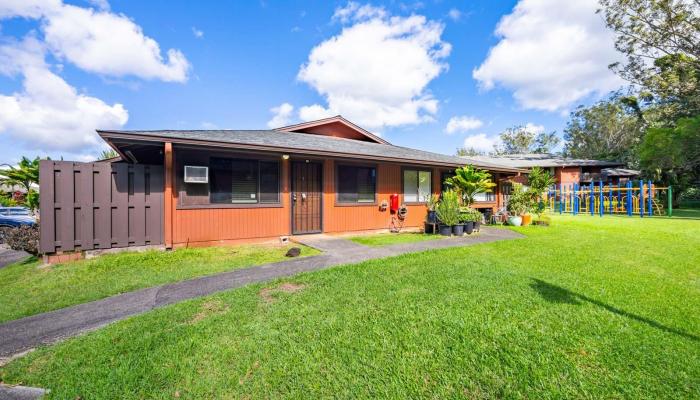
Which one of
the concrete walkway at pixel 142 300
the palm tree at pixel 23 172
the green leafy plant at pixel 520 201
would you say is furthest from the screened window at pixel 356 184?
the palm tree at pixel 23 172

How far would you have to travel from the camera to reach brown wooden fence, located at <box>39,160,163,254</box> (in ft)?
16.9

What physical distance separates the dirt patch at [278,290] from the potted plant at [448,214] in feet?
17.9

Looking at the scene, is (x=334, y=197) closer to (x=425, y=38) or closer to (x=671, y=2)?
(x=425, y=38)

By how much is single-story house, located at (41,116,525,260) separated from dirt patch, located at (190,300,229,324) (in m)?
3.51

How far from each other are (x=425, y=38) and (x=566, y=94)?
79.7 ft

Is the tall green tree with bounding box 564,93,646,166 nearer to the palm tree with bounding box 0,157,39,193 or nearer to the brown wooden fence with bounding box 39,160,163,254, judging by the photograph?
the brown wooden fence with bounding box 39,160,163,254

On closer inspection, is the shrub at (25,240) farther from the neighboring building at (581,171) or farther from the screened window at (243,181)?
the neighboring building at (581,171)

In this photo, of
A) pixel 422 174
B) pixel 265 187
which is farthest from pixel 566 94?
pixel 265 187

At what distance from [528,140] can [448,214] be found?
40.7m

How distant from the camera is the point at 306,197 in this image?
7.64 metres

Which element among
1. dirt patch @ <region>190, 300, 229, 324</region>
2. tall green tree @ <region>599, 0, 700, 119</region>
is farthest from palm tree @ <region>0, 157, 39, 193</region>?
tall green tree @ <region>599, 0, 700, 119</region>

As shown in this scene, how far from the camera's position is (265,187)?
704cm

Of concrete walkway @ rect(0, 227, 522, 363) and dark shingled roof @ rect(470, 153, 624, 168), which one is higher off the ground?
dark shingled roof @ rect(470, 153, 624, 168)

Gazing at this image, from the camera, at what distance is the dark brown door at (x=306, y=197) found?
749 cm
